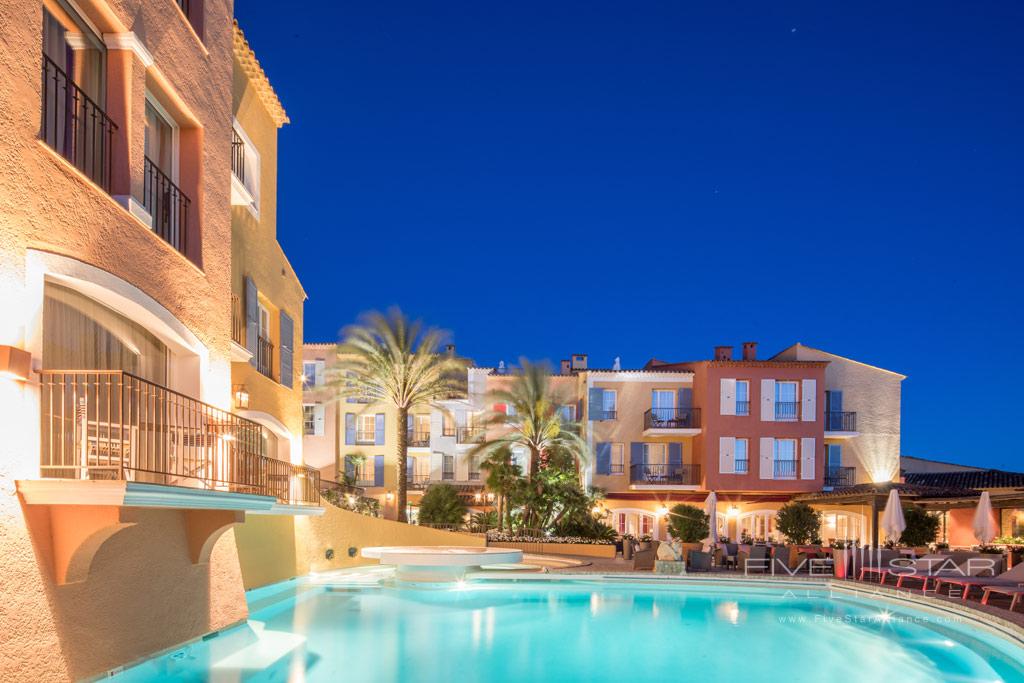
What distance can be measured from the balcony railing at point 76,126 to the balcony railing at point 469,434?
32893mm

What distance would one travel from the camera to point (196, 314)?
449 inches

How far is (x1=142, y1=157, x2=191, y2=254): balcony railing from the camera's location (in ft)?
36.4

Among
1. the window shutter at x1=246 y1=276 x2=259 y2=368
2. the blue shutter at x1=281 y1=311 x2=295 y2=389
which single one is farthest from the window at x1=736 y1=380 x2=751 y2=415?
the window shutter at x1=246 y1=276 x2=259 y2=368

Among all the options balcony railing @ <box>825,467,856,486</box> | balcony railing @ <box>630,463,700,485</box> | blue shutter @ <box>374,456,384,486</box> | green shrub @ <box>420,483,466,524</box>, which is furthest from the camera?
blue shutter @ <box>374,456,384,486</box>

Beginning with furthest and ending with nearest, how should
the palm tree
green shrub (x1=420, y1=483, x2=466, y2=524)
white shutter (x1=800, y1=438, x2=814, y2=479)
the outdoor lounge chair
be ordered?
white shutter (x1=800, y1=438, x2=814, y2=479) → green shrub (x1=420, y1=483, x2=466, y2=524) → the palm tree → the outdoor lounge chair

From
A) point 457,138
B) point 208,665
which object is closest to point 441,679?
point 208,665

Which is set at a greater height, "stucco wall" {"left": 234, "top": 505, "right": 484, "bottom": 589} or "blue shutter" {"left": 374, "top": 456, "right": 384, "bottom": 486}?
"stucco wall" {"left": 234, "top": 505, "right": 484, "bottom": 589}

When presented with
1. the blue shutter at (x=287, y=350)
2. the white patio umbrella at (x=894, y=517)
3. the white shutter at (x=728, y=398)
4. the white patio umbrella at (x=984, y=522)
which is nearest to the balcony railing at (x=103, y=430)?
the blue shutter at (x=287, y=350)

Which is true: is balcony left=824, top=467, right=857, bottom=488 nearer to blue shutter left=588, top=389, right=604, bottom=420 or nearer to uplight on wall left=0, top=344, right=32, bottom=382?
blue shutter left=588, top=389, right=604, bottom=420

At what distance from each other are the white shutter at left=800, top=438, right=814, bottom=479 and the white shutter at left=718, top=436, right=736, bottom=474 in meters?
2.98

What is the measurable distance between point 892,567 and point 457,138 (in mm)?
73382

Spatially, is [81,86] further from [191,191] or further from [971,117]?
[971,117]

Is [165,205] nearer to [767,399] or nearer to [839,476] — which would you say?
[767,399]

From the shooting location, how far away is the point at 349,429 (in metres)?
44.7
